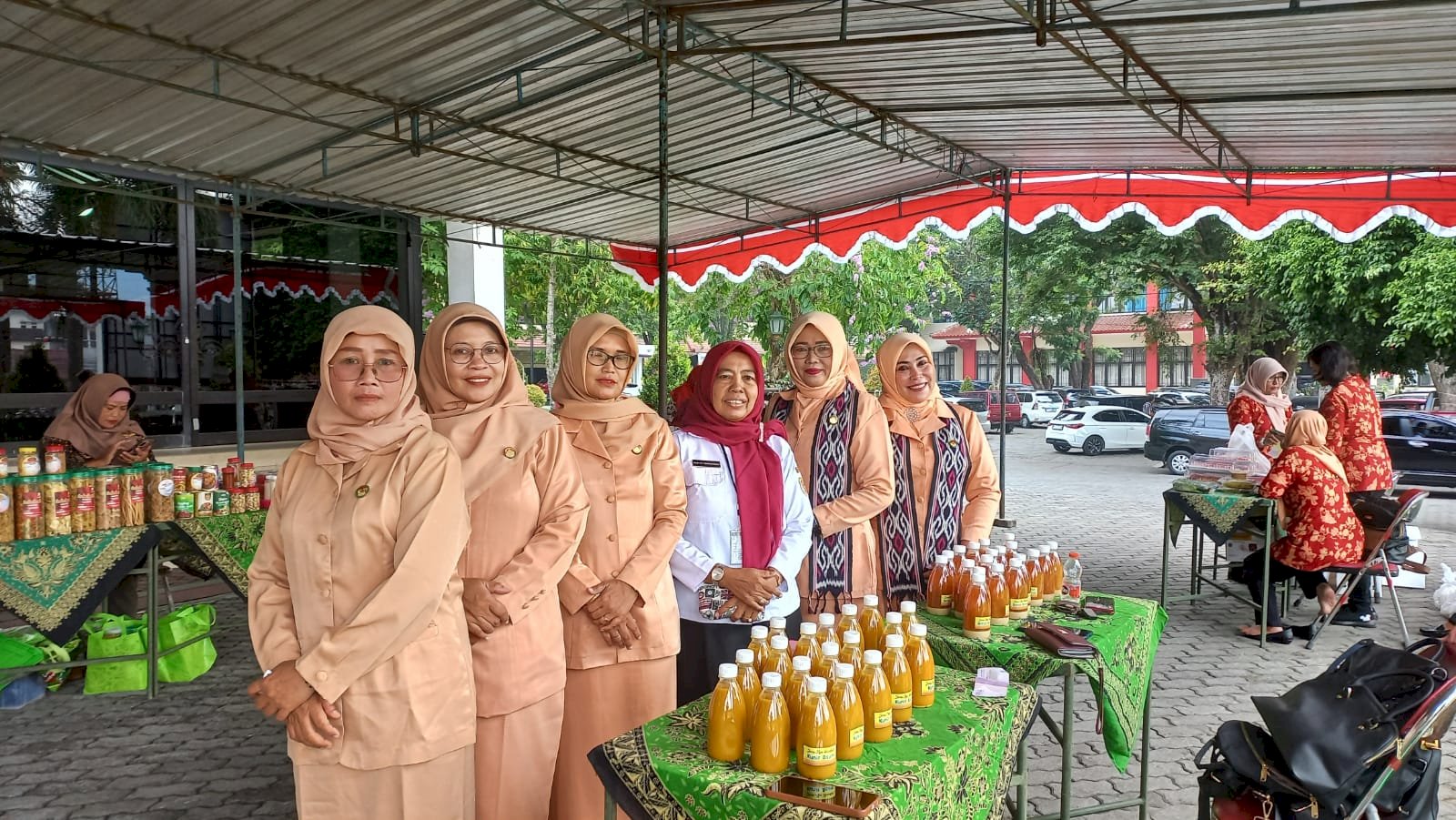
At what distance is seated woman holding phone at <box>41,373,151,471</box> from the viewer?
196 inches

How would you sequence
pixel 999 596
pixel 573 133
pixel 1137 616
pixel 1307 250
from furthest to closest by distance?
1. pixel 1307 250
2. pixel 573 133
3. pixel 1137 616
4. pixel 999 596

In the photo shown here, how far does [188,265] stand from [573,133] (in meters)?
4.64

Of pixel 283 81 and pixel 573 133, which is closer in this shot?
pixel 283 81

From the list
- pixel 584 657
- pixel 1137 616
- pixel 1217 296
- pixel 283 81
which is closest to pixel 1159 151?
pixel 1137 616

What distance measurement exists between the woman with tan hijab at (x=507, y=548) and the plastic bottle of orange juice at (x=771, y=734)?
2.69 feet

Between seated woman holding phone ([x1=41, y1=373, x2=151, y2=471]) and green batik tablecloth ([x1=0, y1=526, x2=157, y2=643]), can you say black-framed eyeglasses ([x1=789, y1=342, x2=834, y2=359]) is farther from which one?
seated woman holding phone ([x1=41, y1=373, x2=151, y2=471])

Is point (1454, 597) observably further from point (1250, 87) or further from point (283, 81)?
point (283, 81)

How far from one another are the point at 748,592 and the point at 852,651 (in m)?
0.78

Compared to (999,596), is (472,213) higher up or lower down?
higher up

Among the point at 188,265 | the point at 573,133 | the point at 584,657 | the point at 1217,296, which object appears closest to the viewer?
the point at 584,657

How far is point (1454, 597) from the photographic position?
3.85 metres

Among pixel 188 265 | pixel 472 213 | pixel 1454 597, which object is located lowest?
pixel 1454 597

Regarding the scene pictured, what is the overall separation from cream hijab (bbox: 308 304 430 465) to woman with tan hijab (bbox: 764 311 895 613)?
158cm

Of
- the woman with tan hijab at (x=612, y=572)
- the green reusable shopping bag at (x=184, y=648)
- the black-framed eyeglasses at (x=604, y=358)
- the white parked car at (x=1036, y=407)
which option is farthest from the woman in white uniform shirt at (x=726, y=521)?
the white parked car at (x=1036, y=407)
